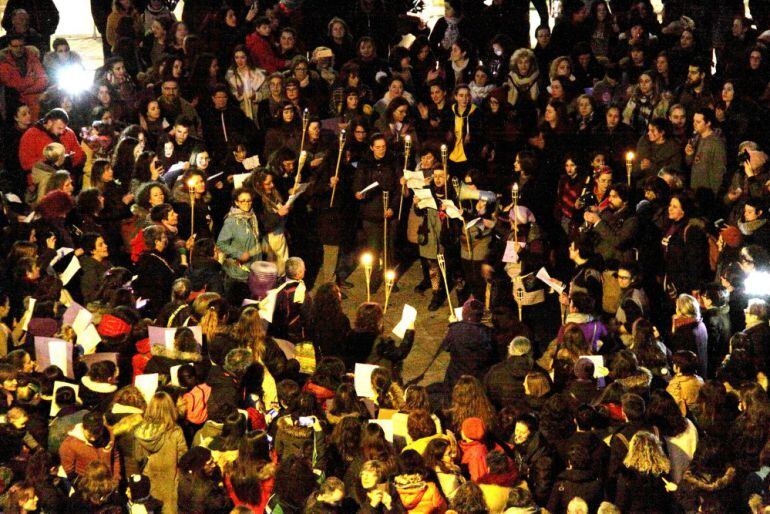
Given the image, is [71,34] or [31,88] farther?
[71,34]

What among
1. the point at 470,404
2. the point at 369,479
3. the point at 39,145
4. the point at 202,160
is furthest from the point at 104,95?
the point at 369,479

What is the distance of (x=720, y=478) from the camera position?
929cm

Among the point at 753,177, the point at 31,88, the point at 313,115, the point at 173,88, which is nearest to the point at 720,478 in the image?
the point at 753,177

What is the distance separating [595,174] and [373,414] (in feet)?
15.4

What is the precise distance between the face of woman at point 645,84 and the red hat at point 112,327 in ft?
25.5

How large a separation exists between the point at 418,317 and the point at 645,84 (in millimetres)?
4272

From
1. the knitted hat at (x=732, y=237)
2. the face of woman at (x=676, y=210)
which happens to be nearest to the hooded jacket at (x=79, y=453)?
the face of woman at (x=676, y=210)

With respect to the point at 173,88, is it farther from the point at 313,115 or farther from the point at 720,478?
the point at 720,478

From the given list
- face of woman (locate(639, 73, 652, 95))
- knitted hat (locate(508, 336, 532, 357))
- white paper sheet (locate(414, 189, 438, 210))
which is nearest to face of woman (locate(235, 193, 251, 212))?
white paper sheet (locate(414, 189, 438, 210))

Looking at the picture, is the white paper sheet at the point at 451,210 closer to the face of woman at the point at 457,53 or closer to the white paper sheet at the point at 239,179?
the white paper sheet at the point at 239,179

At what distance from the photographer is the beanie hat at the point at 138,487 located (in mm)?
9375

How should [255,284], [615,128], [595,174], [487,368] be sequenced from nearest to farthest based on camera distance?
[487,368]
[255,284]
[595,174]
[615,128]

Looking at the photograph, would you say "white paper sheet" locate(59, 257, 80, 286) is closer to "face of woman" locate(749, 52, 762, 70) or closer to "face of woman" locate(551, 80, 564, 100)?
"face of woman" locate(551, 80, 564, 100)

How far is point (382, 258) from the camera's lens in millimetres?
14875
